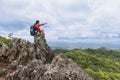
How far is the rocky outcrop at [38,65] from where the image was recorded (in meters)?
27.7

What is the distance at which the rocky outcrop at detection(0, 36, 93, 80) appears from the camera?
27719mm

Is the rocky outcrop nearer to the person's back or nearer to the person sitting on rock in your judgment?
the person's back

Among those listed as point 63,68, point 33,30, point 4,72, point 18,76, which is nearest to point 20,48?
point 33,30

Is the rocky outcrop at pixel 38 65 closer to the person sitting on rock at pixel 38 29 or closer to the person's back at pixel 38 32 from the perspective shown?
the person's back at pixel 38 32

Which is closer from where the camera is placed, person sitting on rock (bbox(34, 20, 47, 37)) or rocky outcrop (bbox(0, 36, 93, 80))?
rocky outcrop (bbox(0, 36, 93, 80))

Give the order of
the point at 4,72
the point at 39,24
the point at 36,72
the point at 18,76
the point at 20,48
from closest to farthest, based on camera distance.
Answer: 1. the point at 36,72
2. the point at 18,76
3. the point at 4,72
4. the point at 39,24
5. the point at 20,48

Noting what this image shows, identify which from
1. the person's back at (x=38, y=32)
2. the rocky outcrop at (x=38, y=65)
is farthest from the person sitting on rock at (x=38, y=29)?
the rocky outcrop at (x=38, y=65)

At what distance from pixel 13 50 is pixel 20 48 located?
4.60 ft

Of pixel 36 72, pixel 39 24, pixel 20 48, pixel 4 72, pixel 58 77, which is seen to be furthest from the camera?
pixel 20 48

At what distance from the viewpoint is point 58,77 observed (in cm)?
2723

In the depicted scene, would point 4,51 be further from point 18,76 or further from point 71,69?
point 71,69

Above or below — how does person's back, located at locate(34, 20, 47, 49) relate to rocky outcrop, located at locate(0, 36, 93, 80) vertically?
above

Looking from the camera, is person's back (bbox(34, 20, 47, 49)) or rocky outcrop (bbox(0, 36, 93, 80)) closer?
rocky outcrop (bbox(0, 36, 93, 80))

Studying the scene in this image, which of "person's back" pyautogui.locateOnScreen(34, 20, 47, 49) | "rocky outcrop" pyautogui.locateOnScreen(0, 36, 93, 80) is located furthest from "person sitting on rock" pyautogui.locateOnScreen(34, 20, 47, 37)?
"rocky outcrop" pyautogui.locateOnScreen(0, 36, 93, 80)
